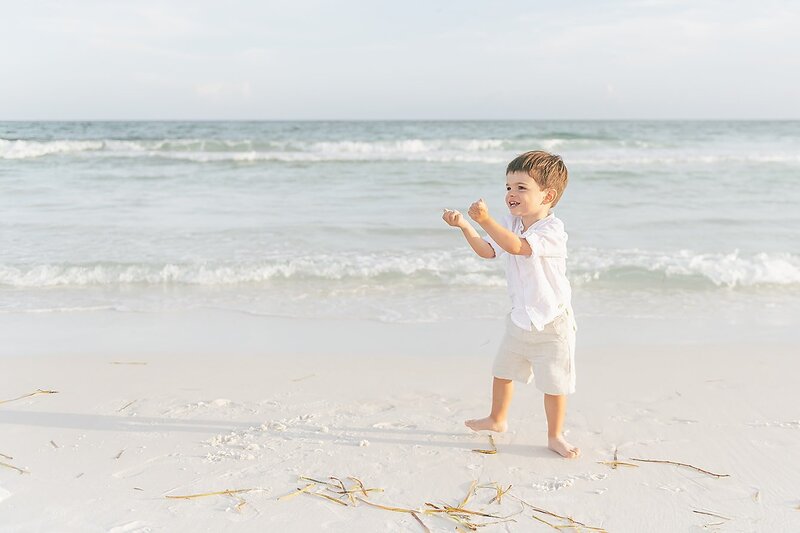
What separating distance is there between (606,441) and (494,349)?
56.5 inches

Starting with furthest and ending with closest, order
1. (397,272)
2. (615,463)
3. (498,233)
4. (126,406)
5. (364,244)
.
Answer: (364,244) < (397,272) < (126,406) < (615,463) < (498,233)

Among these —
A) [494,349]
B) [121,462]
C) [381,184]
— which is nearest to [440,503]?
A: [121,462]

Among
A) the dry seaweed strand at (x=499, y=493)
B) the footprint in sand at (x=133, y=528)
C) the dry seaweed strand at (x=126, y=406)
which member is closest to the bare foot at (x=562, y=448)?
the dry seaweed strand at (x=499, y=493)

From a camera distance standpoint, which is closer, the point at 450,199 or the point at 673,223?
the point at 673,223

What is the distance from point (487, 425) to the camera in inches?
125

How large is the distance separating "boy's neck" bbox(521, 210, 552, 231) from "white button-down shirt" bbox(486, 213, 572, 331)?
25 millimetres

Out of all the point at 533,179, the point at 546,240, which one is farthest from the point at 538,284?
the point at 533,179

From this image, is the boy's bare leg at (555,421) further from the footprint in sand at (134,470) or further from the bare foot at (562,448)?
the footprint in sand at (134,470)

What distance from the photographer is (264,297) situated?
573cm

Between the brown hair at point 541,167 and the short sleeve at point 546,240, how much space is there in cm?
18

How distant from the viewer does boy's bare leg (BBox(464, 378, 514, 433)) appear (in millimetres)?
3168

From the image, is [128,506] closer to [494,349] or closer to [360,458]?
[360,458]

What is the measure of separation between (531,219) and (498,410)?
892 mm

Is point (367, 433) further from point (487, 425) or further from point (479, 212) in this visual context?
point (479, 212)
